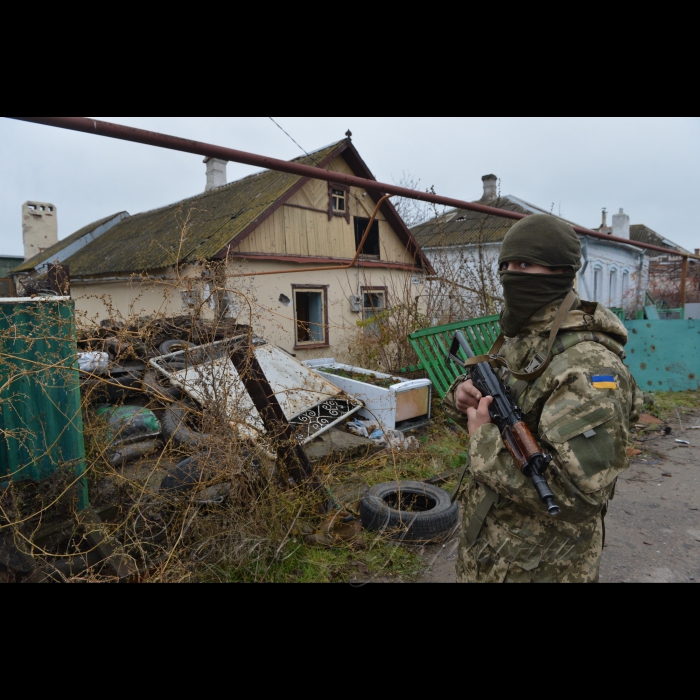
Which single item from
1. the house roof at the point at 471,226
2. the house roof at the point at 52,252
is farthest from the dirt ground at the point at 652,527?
the house roof at the point at 52,252

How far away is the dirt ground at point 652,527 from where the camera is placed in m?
3.14

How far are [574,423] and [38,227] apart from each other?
23669 millimetres

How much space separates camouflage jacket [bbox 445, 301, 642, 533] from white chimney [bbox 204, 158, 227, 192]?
48.7 ft

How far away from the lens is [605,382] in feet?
4.99

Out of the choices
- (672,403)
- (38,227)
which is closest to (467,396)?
(672,403)

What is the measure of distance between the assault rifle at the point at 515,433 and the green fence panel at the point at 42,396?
2.76 meters

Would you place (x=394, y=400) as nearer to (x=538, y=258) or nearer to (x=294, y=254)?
(x=538, y=258)

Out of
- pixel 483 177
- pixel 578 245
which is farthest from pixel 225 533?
pixel 483 177

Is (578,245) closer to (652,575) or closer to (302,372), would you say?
(652,575)

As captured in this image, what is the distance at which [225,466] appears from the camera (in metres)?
3.00

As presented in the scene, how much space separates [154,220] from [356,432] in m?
12.0

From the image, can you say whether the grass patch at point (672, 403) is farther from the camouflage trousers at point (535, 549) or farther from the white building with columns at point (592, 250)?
the white building with columns at point (592, 250)

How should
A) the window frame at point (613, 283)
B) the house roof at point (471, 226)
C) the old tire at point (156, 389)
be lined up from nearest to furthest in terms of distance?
the old tire at point (156, 389), the house roof at point (471, 226), the window frame at point (613, 283)

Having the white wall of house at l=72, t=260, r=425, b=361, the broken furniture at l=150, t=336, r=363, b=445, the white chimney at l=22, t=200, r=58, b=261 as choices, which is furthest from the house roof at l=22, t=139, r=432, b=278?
the white chimney at l=22, t=200, r=58, b=261
